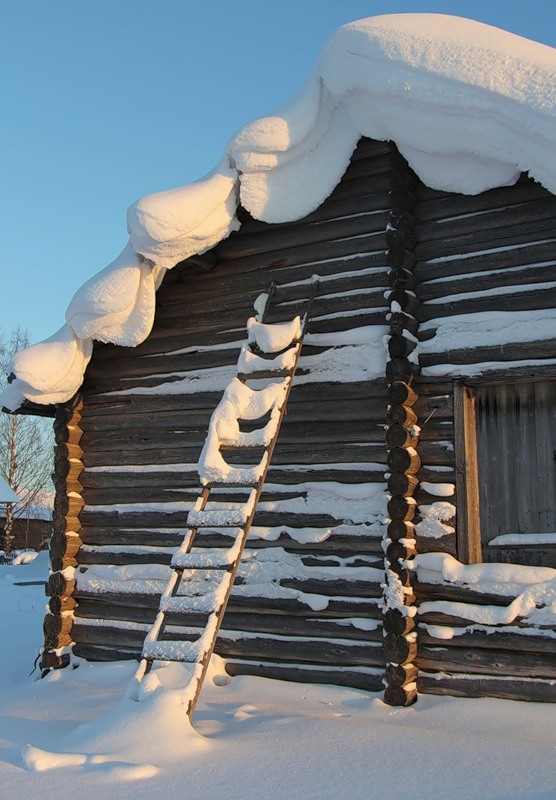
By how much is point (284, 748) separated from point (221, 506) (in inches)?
106

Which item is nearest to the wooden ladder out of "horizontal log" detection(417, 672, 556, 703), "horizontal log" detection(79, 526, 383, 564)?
"horizontal log" detection(79, 526, 383, 564)

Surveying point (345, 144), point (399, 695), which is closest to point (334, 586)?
point (399, 695)

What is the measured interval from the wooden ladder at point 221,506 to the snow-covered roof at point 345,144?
40.8 inches

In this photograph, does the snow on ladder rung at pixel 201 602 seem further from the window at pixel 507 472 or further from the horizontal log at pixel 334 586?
the window at pixel 507 472

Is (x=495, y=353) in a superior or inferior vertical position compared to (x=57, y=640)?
superior

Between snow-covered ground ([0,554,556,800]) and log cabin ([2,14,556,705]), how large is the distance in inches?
12.7

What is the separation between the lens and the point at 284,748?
4.55 meters

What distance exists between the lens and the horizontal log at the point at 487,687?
5453 mm

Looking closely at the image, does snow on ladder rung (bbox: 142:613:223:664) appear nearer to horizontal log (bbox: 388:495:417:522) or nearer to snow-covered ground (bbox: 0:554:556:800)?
snow-covered ground (bbox: 0:554:556:800)

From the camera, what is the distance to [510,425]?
618 cm

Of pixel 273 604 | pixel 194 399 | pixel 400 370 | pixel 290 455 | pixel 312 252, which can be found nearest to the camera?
pixel 400 370

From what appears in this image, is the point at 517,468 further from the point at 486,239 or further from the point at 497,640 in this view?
the point at 486,239

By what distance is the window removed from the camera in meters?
5.92

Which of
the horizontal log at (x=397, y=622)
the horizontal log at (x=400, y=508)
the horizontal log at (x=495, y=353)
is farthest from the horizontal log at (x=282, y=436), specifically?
the horizontal log at (x=397, y=622)
